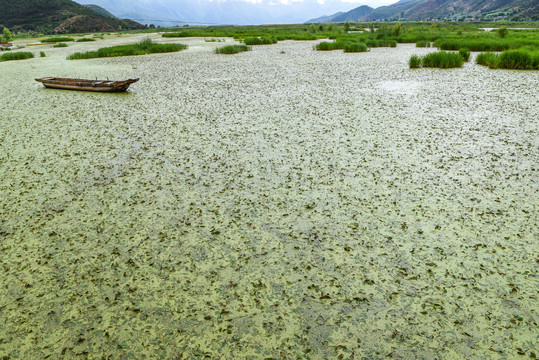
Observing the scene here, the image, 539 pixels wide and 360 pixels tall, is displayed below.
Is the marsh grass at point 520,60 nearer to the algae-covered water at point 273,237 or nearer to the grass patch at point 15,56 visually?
the algae-covered water at point 273,237

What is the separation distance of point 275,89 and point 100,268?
24.2ft

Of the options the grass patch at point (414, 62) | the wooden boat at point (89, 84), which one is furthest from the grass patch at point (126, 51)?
the grass patch at point (414, 62)

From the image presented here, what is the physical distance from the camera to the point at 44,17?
68625 mm

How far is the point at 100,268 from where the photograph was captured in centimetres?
232

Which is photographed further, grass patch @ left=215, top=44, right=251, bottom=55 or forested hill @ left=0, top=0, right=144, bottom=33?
forested hill @ left=0, top=0, right=144, bottom=33

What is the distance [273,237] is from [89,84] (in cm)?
918

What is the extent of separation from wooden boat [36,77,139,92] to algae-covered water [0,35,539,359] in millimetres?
3117

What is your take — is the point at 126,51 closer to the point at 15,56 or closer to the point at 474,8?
Answer: the point at 15,56

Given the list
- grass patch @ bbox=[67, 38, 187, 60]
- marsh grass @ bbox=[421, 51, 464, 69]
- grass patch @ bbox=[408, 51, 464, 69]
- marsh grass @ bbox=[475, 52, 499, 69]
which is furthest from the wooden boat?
marsh grass @ bbox=[475, 52, 499, 69]

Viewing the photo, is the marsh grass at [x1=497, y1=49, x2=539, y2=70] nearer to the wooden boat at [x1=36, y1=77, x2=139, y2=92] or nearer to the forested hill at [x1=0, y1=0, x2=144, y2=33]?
the wooden boat at [x1=36, y1=77, x2=139, y2=92]

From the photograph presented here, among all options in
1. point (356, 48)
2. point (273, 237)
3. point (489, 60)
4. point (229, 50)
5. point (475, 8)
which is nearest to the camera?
point (273, 237)

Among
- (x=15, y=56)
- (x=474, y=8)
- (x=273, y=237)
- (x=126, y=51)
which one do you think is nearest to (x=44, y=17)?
(x=15, y=56)

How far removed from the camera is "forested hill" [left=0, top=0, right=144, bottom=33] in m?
64.1

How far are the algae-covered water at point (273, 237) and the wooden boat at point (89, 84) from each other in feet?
10.2
